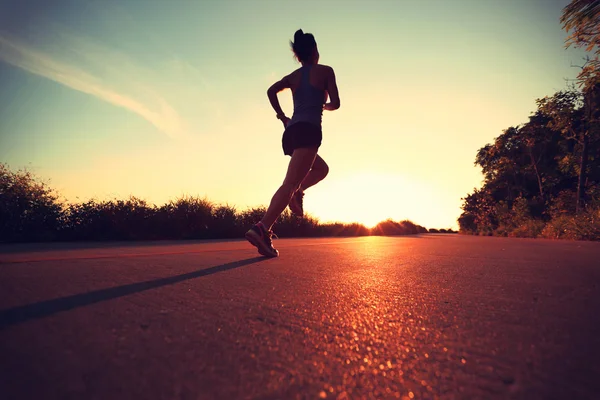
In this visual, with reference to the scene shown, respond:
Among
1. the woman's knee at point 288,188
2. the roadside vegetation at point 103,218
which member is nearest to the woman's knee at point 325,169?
the woman's knee at point 288,188

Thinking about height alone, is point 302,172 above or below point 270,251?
above

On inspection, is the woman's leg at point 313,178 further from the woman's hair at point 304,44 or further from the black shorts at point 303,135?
the woman's hair at point 304,44

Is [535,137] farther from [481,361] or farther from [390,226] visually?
[481,361]

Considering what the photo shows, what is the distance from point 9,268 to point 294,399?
2239 millimetres

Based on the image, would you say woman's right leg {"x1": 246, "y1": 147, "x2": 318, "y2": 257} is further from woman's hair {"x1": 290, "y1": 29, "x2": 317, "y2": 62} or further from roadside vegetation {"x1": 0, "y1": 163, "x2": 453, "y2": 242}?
roadside vegetation {"x1": 0, "y1": 163, "x2": 453, "y2": 242}

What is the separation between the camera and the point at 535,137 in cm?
2062

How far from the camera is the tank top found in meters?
3.46

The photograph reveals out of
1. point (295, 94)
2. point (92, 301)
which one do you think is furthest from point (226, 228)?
point (92, 301)

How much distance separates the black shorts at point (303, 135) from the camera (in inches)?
132

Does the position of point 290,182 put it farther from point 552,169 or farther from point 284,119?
point 552,169

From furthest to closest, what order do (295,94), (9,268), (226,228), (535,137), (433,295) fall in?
(535,137) → (226,228) → (295,94) → (9,268) → (433,295)

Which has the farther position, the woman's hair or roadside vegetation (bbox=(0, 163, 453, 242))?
roadside vegetation (bbox=(0, 163, 453, 242))

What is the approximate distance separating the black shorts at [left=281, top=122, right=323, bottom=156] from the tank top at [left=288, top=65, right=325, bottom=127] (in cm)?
6

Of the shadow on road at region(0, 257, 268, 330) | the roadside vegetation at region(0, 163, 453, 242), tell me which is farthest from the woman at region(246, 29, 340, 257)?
the roadside vegetation at region(0, 163, 453, 242)
